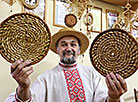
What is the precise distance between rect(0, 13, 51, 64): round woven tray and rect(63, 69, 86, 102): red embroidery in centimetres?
46

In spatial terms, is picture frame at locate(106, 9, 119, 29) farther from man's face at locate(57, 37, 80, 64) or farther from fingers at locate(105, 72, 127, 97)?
fingers at locate(105, 72, 127, 97)

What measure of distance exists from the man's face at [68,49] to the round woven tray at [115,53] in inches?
13.4

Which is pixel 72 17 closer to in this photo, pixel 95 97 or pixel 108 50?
pixel 108 50

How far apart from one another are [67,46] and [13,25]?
528mm

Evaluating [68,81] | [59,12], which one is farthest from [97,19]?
[68,81]

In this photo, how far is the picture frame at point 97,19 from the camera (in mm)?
1897

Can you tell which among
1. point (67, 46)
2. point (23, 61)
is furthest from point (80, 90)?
point (23, 61)

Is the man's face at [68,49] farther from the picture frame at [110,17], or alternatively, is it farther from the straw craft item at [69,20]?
the picture frame at [110,17]

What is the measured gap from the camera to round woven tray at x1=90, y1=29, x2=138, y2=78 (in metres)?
0.88

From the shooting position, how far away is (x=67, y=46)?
1260 millimetres

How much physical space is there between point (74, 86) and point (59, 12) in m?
0.81

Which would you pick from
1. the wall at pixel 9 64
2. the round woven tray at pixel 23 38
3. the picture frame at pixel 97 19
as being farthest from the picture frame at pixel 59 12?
the round woven tray at pixel 23 38

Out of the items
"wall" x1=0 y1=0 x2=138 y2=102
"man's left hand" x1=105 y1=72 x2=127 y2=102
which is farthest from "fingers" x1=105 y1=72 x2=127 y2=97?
"wall" x1=0 y1=0 x2=138 y2=102

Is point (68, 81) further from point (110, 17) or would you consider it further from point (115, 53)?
point (110, 17)
